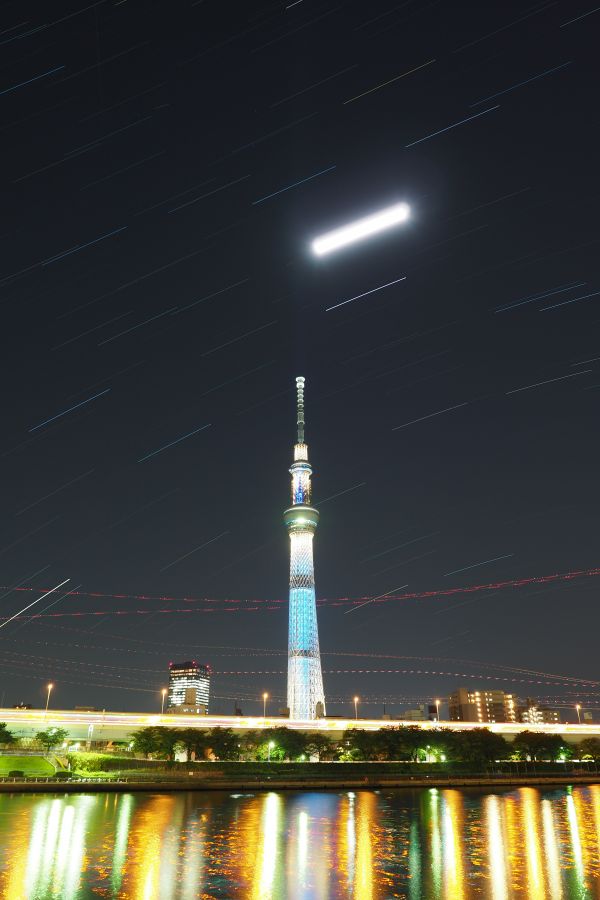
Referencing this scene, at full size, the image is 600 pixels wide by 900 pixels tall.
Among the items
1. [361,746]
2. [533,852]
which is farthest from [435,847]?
[361,746]

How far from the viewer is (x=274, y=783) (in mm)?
55406

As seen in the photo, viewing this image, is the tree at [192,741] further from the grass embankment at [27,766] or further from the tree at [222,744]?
the grass embankment at [27,766]

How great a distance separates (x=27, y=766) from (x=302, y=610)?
2587 inches

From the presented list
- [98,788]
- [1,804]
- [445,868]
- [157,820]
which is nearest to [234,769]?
[98,788]

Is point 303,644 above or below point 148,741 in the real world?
above

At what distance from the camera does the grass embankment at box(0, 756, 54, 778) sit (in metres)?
53.2

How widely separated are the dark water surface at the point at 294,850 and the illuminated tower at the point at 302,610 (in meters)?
73.2

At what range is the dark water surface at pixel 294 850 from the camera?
1756cm

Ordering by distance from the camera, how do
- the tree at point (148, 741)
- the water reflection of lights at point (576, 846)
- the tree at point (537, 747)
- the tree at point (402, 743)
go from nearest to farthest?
the water reflection of lights at point (576, 846) < the tree at point (148, 741) < the tree at point (402, 743) < the tree at point (537, 747)

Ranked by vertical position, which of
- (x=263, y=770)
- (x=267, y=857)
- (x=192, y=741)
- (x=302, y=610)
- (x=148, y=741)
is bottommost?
(x=267, y=857)

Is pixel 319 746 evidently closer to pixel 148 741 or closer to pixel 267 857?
pixel 148 741

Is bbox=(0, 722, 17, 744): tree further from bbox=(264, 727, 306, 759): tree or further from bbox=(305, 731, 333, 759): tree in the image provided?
bbox=(305, 731, 333, 759): tree

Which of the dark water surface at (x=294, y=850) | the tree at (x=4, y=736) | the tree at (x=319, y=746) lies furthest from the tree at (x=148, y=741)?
the dark water surface at (x=294, y=850)

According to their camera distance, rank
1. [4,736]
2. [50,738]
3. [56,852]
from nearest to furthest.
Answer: [56,852] < [4,736] < [50,738]
